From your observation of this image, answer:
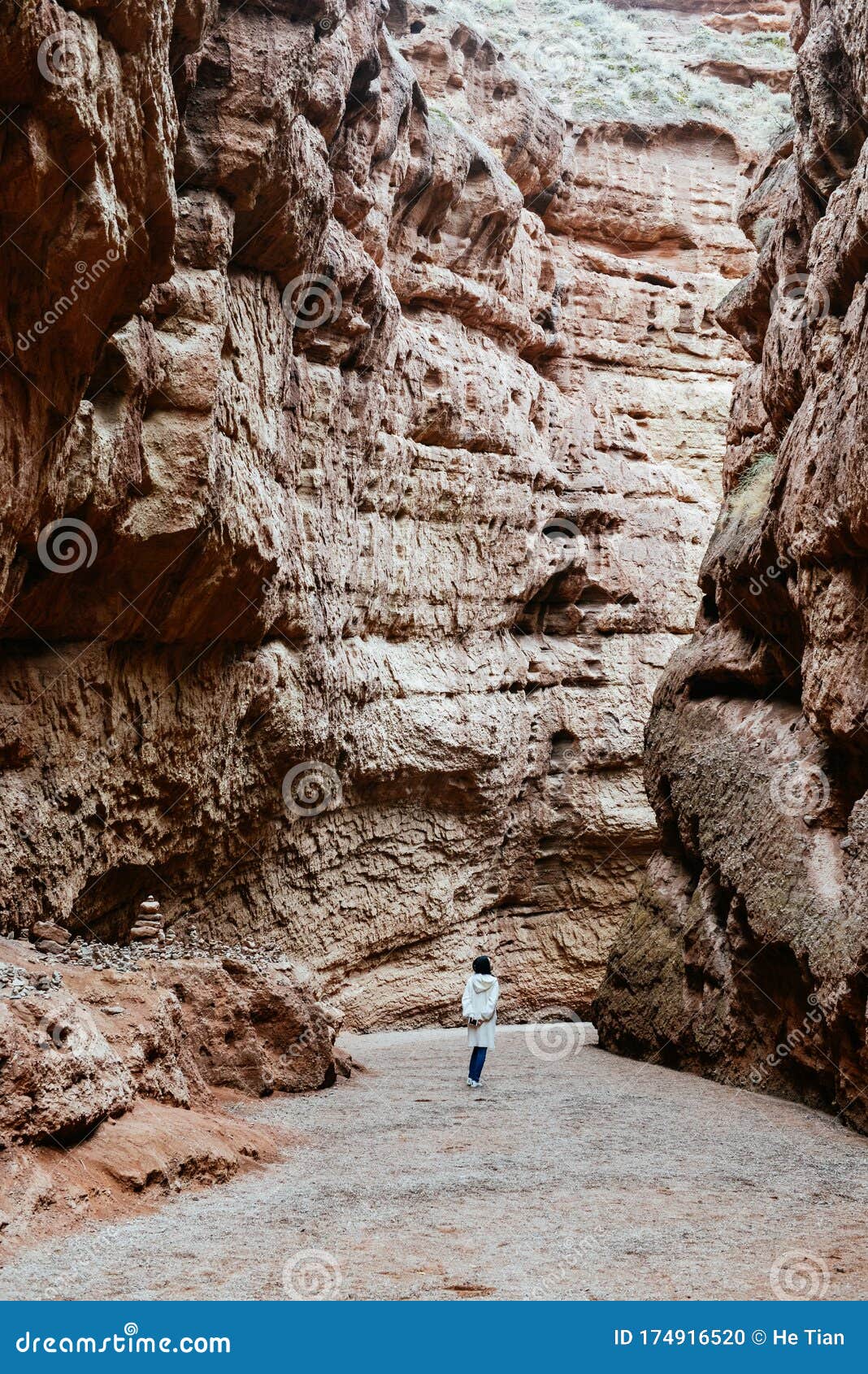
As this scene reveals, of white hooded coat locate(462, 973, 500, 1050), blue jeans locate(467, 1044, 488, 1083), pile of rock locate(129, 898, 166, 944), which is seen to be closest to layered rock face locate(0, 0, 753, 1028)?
pile of rock locate(129, 898, 166, 944)

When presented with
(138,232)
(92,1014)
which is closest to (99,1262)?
(92,1014)

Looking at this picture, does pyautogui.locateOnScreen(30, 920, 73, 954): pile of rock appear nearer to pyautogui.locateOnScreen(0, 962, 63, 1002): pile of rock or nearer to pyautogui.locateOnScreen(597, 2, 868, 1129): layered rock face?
pyautogui.locateOnScreen(0, 962, 63, 1002): pile of rock

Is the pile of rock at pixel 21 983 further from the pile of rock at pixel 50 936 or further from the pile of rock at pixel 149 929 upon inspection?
the pile of rock at pixel 149 929

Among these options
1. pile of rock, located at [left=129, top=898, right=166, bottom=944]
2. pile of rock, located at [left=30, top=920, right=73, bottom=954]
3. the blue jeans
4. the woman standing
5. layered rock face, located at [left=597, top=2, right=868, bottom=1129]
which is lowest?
pile of rock, located at [left=30, top=920, right=73, bottom=954]

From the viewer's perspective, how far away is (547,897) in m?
25.8

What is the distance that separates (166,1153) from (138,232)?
7636 millimetres

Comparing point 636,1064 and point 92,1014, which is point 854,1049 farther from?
point 92,1014

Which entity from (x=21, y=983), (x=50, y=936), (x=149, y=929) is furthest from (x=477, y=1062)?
(x=21, y=983)

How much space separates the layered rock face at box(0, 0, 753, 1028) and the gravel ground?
19.4ft

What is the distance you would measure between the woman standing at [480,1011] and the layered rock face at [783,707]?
10.0 feet

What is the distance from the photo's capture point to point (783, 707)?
15.1 meters

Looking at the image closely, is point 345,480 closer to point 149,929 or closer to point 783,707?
point 783,707

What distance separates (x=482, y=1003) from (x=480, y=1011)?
0.09 m

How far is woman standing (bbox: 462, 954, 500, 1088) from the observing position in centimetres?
1255
